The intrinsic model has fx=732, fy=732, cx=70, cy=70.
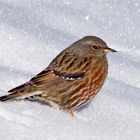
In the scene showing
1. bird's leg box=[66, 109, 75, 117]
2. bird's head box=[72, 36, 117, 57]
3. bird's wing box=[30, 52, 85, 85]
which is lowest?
bird's leg box=[66, 109, 75, 117]

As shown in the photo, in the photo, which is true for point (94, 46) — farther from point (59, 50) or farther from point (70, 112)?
point (70, 112)

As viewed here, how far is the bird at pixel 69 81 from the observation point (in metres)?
5.98

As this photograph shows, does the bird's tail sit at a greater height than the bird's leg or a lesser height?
greater

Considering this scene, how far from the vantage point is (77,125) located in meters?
5.35

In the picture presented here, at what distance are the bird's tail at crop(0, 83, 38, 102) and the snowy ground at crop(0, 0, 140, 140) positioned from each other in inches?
2.5

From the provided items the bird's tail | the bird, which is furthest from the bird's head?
the bird's tail

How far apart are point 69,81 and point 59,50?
0.87 meters

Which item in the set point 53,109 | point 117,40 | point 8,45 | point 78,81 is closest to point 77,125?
point 53,109

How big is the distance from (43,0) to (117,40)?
38.0 inches

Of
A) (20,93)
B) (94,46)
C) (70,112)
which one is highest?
(94,46)

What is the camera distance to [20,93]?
18.8 ft

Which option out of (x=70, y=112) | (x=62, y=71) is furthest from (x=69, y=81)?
(x=70, y=112)

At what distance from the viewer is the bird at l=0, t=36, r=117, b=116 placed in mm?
5984

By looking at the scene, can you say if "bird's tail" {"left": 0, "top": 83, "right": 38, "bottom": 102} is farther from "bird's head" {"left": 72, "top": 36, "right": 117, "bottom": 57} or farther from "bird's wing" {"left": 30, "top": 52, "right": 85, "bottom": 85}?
"bird's head" {"left": 72, "top": 36, "right": 117, "bottom": 57}
